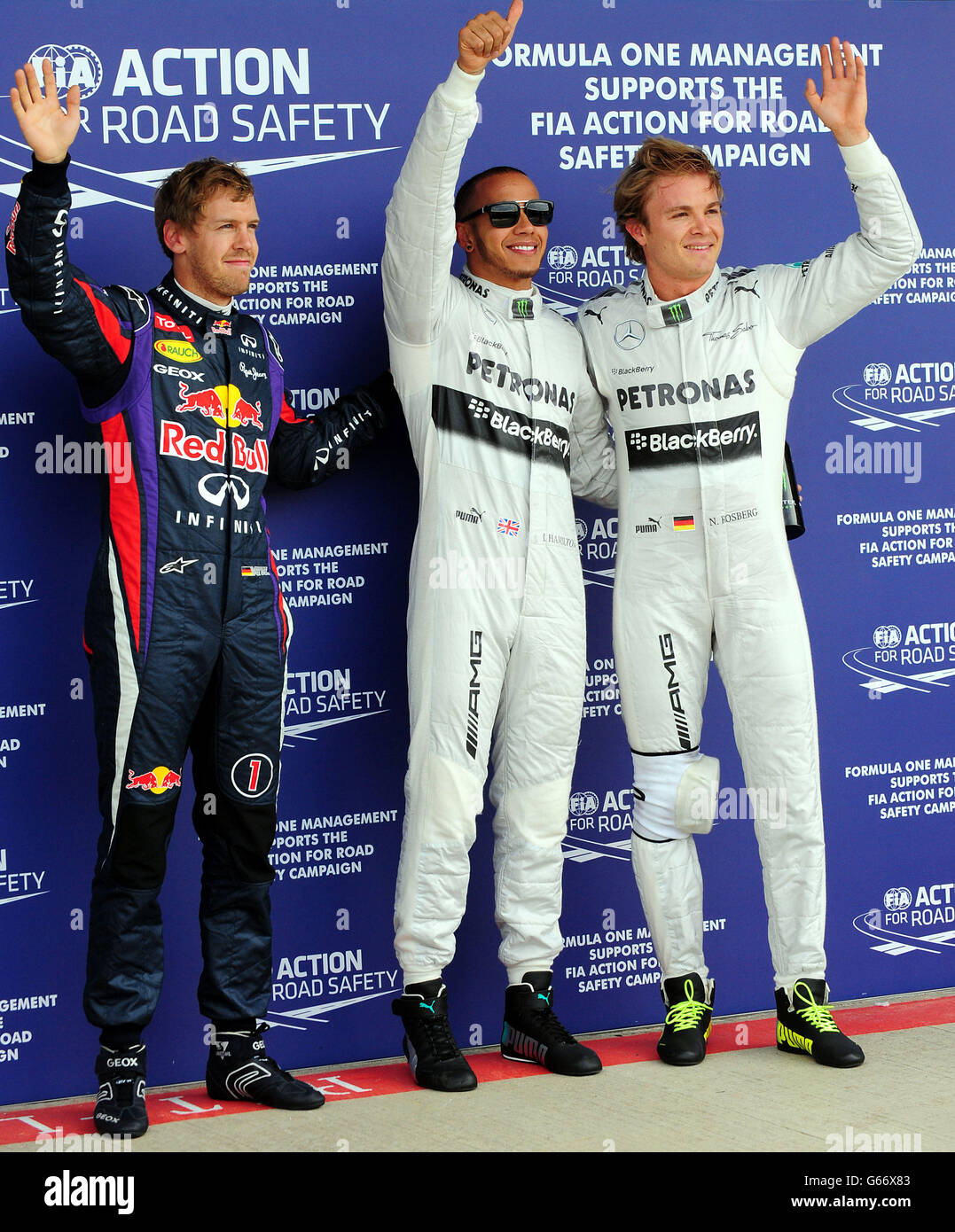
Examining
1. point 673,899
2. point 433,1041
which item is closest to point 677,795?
point 673,899

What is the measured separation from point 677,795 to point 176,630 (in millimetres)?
1204

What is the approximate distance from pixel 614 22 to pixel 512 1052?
102 inches

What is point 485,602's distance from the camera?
3164mm

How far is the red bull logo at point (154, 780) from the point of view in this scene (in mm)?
2859

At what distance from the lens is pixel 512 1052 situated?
3.34 m

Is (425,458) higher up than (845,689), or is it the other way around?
(425,458)

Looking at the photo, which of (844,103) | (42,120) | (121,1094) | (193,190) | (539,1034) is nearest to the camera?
(42,120)

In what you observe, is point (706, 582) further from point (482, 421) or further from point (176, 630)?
point (176, 630)

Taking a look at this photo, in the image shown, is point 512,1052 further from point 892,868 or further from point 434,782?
point 892,868

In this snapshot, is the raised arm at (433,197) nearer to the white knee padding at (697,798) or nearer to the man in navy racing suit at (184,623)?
the man in navy racing suit at (184,623)

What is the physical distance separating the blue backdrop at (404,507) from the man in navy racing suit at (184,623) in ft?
1.02

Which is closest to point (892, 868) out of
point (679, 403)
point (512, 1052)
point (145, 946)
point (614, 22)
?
point (512, 1052)

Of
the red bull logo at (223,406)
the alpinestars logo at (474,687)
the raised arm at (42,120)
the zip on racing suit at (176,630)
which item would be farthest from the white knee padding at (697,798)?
the raised arm at (42,120)
